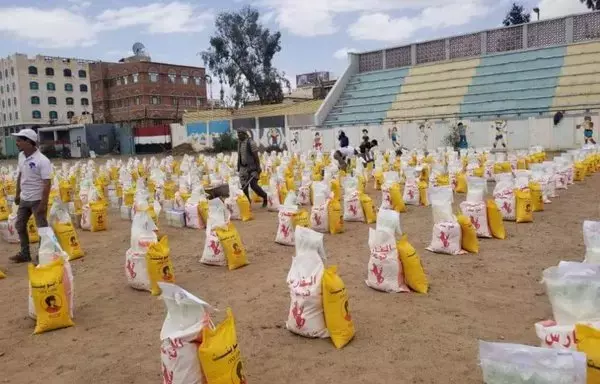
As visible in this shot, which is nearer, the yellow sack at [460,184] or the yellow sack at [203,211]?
the yellow sack at [203,211]

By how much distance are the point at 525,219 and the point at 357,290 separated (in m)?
3.39

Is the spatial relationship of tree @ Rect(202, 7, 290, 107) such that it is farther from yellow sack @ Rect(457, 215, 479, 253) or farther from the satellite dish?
yellow sack @ Rect(457, 215, 479, 253)

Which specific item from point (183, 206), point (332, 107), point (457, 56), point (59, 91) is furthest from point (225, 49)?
point (183, 206)

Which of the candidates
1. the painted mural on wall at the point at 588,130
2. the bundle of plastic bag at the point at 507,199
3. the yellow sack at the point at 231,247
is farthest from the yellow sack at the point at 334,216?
the painted mural on wall at the point at 588,130

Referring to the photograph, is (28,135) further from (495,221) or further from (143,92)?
(143,92)

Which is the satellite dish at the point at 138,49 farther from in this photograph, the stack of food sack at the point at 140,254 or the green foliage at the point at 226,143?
the stack of food sack at the point at 140,254

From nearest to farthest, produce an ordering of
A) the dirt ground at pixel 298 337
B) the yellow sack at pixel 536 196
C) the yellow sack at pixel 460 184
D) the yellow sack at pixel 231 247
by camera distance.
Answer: the dirt ground at pixel 298 337 < the yellow sack at pixel 231 247 < the yellow sack at pixel 536 196 < the yellow sack at pixel 460 184

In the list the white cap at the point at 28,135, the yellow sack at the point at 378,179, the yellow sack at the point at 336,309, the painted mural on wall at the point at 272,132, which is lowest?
the yellow sack at the point at 336,309

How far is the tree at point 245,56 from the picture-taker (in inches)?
1642

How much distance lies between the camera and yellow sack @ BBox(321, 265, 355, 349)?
3.27 metres

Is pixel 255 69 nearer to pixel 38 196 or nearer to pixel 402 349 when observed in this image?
pixel 38 196

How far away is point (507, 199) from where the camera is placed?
6785 mm

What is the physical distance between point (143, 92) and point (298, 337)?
4885 centimetres

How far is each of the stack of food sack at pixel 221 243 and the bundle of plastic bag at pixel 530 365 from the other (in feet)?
10.7
